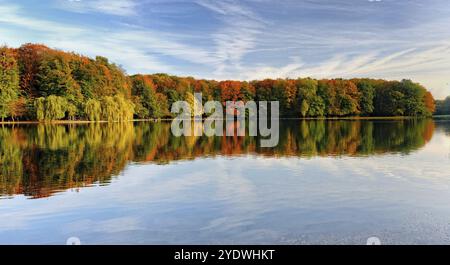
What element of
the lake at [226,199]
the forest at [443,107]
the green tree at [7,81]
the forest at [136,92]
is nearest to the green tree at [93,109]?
the forest at [136,92]

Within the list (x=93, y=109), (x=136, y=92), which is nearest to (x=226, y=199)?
(x=93, y=109)

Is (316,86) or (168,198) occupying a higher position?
(316,86)

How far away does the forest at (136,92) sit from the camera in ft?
202

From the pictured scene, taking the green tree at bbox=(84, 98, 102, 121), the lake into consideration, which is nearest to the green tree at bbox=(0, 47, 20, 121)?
the green tree at bbox=(84, 98, 102, 121)

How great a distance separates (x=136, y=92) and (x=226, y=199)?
7499 centimetres

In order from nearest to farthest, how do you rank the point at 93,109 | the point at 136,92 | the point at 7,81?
the point at 7,81
the point at 93,109
the point at 136,92

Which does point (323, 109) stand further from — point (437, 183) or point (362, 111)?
point (437, 183)

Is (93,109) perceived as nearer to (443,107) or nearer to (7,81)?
(7,81)

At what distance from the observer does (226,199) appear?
10.8 meters

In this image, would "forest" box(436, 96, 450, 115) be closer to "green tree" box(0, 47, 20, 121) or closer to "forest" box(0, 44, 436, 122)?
"forest" box(0, 44, 436, 122)

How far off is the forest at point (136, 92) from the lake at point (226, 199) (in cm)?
4590

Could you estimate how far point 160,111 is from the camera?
Result: 84.6 metres
